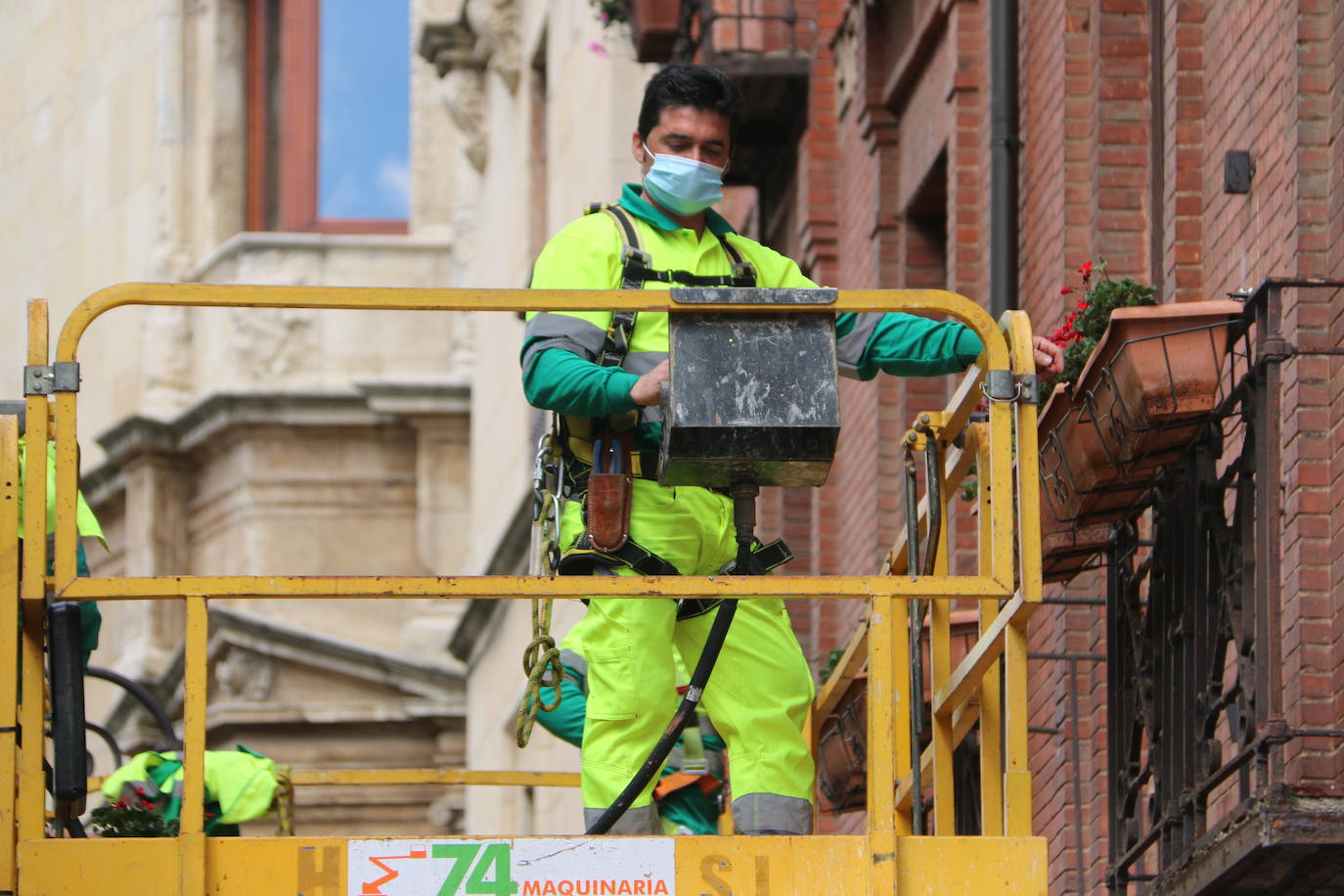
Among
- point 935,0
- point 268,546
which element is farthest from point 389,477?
point 935,0

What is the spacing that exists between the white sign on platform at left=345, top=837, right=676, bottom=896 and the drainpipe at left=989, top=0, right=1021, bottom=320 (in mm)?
5671

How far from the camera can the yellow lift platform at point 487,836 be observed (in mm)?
7051

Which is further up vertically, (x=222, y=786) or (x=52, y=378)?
(x=52, y=378)

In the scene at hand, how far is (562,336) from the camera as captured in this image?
7730 mm

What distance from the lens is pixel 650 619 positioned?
776cm

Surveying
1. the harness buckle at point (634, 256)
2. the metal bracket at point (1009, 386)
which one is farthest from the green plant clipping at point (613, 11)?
the metal bracket at point (1009, 386)

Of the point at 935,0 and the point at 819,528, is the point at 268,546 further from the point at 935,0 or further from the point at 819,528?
the point at 935,0

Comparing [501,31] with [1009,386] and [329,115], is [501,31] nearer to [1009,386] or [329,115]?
[329,115]

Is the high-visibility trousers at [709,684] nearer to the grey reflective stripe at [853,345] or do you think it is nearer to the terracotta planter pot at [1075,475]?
the grey reflective stripe at [853,345]

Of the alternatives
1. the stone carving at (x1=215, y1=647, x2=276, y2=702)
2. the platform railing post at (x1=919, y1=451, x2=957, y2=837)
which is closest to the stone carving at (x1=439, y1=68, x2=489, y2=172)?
the stone carving at (x1=215, y1=647, x2=276, y2=702)

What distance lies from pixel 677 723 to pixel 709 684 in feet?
0.92

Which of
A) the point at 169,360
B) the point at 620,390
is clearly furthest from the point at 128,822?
the point at 169,360

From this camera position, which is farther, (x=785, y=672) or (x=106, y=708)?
(x=106, y=708)

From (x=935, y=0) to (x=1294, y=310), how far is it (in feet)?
17.4
